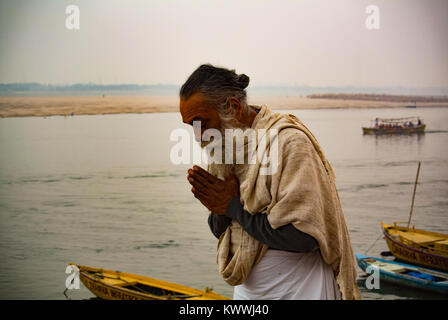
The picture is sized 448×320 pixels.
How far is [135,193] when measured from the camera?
595 inches

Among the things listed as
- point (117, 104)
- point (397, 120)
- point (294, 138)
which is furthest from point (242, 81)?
point (397, 120)

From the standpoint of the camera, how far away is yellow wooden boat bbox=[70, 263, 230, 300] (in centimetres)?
629

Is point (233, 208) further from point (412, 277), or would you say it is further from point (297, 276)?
point (412, 277)

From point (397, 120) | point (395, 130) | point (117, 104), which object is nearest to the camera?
point (117, 104)

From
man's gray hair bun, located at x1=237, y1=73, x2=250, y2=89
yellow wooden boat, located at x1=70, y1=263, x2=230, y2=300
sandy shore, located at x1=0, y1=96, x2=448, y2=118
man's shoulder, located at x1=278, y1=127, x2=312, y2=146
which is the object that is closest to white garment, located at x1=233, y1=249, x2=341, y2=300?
man's shoulder, located at x1=278, y1=127, x2=312, y2=146

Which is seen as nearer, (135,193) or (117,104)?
(117,104)

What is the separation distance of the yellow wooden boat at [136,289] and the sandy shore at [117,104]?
6775mm

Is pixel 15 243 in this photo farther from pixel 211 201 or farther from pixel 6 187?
pixel 211 201

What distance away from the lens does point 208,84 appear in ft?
3.67

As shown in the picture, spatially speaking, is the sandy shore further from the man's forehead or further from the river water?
the man's forehead

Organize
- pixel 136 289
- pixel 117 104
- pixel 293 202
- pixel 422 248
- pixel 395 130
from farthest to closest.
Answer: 1. pixel 395 130
2. pixel 117 104
3. pixel 422 248
4. pixel 136 289
5. pixel 293 202

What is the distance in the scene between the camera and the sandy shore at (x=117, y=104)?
13.3 meters

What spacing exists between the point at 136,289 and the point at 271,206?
6180 millimetres
